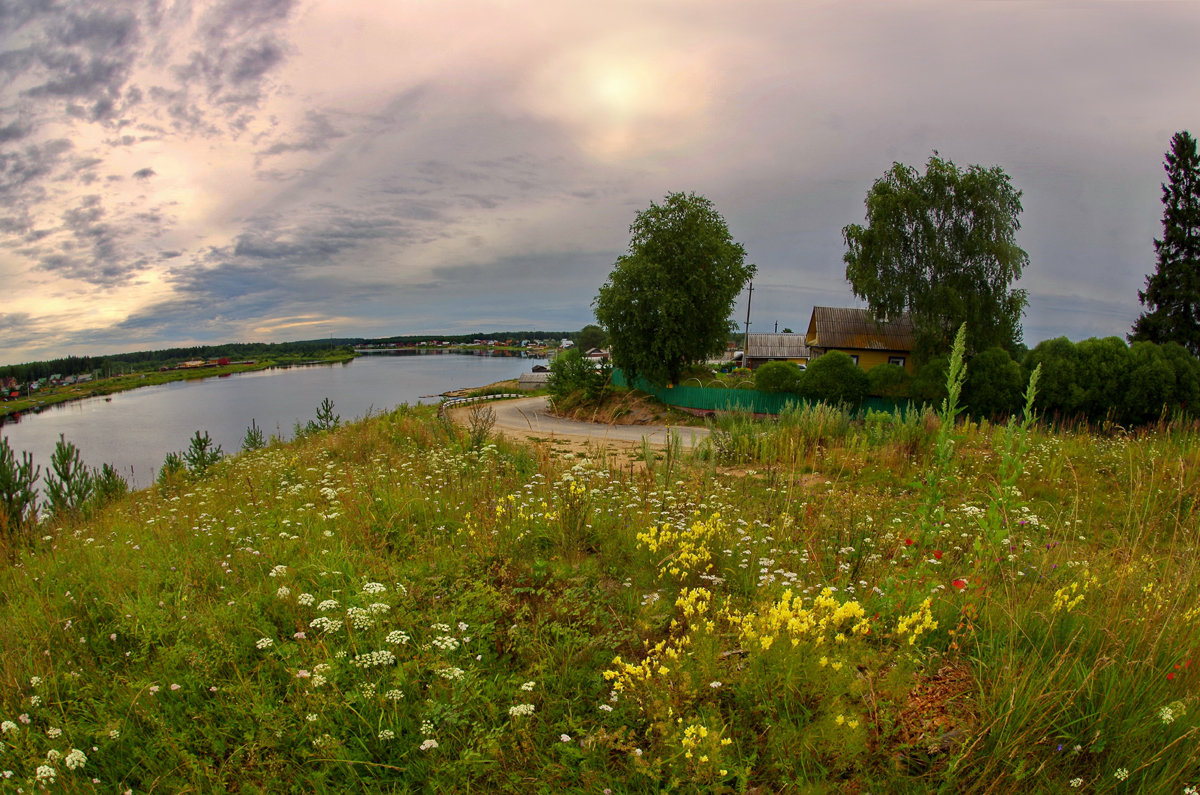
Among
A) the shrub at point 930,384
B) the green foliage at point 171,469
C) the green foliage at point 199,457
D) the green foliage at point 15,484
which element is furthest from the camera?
the shrub at point 930,384

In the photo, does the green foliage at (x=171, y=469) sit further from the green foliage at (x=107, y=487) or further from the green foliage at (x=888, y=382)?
the green foliage at (x=888, y=382)

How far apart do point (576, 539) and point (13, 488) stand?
1173cm

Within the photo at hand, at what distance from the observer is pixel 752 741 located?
2.64 m

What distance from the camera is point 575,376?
29234 millimetres

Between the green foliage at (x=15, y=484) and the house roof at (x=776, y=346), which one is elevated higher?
the house roof at (x=776, y=346)

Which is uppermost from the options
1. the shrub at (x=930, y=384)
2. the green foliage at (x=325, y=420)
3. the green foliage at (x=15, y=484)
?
the shrub at (x=930, y=384)

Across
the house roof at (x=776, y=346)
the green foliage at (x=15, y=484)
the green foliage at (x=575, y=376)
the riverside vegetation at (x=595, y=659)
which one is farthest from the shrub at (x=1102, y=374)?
the green foliage at (x=15, y=484)

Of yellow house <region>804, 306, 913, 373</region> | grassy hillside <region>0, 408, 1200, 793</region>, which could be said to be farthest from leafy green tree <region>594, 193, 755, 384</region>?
grassy hillside <region>0, 408, 1200, 793</region>

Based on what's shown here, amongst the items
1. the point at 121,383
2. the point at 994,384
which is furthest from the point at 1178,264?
the point at 121,383

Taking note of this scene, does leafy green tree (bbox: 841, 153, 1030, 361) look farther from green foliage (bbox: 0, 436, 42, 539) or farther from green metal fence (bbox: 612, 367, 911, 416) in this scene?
green foliage (bbox: 0, 436, 42, 539)

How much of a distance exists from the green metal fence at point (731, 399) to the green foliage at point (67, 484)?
22.5 metres

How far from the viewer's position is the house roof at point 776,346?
56.0m

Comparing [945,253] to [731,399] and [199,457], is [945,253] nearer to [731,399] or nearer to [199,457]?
[731,399]

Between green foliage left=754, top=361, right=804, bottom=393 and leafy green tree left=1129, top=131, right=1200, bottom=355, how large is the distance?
2438cm
